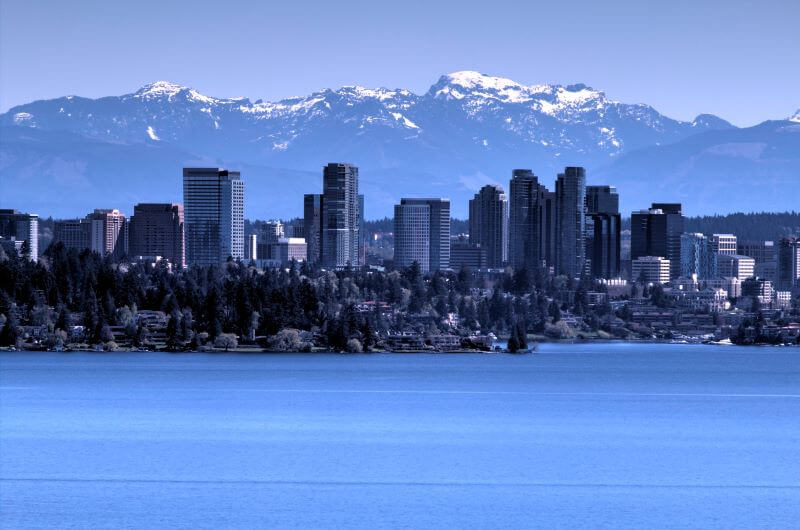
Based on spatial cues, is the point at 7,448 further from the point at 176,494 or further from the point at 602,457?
the point at 602,457

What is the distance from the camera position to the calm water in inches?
2131

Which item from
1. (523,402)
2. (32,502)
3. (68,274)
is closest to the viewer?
(32,502)

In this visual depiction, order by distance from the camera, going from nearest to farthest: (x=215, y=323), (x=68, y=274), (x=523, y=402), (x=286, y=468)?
(x=286, y=468), (x=523, y=402), (x=215, y=323), (x=68, y=274)

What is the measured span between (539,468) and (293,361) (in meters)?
77.7

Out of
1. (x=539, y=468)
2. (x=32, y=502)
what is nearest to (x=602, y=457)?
(x=539, y=468)

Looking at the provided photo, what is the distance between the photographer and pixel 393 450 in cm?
6962

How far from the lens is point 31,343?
148625 millimetres

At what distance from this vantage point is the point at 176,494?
188 ft

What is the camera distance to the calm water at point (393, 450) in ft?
178

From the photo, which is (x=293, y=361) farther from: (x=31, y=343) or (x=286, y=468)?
(x=286, y=468)

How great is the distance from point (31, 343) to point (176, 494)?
310 feet

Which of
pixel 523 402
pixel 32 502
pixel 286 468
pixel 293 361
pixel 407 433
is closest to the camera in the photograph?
pixel 32 502

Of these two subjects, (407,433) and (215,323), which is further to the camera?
(215,323)

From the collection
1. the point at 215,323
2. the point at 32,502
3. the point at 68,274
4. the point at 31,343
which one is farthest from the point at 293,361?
the point at 32,502
